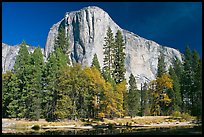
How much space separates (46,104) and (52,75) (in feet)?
15.4

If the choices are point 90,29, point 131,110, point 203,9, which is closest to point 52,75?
point 131,110

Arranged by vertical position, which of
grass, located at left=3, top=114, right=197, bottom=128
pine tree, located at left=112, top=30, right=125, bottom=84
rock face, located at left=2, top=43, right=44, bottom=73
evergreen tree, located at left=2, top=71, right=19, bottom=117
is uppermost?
Result: rock face, located at left=2, top=43, right=44, bottom=73

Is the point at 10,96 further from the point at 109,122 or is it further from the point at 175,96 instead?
the point at 175,96

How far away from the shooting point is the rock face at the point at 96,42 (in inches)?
5861

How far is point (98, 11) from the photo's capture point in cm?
15900

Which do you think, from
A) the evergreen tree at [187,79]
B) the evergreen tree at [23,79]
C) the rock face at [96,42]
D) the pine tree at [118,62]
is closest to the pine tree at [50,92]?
the evergreen tree at [23,79]

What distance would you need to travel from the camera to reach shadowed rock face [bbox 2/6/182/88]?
149m

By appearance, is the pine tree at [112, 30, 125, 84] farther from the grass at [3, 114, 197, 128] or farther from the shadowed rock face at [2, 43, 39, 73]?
the shadowed rock face at [2, 43, 39, 73]

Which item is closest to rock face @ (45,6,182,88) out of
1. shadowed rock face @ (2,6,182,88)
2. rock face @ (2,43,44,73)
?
shadowed rock face @ (2,6,182,88)

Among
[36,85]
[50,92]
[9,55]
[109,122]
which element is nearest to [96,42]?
[9,55]

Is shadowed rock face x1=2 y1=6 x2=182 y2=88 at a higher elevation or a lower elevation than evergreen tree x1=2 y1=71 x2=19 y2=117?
higher

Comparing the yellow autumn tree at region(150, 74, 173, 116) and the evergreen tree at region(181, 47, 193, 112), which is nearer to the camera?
Result: the yellow autumn tree at region(150, 74, 173, 116)

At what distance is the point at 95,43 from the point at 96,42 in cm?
99

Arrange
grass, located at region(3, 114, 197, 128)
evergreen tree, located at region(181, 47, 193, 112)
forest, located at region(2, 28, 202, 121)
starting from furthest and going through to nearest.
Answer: evergreen tree, located at region(181, 47, 193, 112) < forest, located at region(2, 28, 202, 121) < grass, located at region(3, 114, 197, 128)
